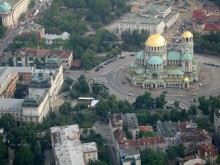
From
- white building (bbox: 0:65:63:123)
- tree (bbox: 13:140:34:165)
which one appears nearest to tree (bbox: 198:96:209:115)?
white building (bbox: 0:65:63:123)

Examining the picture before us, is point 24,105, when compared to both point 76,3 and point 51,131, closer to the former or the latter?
point 51,131

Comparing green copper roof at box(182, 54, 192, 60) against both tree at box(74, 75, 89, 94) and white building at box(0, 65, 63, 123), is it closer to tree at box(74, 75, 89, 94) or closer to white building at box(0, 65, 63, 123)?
tree at box(74, 75, 89, 94)

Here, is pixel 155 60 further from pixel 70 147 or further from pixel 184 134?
pixel 70 147

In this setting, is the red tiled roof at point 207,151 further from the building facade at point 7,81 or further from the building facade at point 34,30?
the building facade at point 34,30

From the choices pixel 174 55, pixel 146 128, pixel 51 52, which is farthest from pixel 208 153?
pixel 51 52

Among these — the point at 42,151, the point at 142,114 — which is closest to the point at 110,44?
the point at 142,114

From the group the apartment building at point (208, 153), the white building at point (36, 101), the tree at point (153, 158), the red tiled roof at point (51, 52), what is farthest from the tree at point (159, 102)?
the red tiled roof at point (51, 52)
